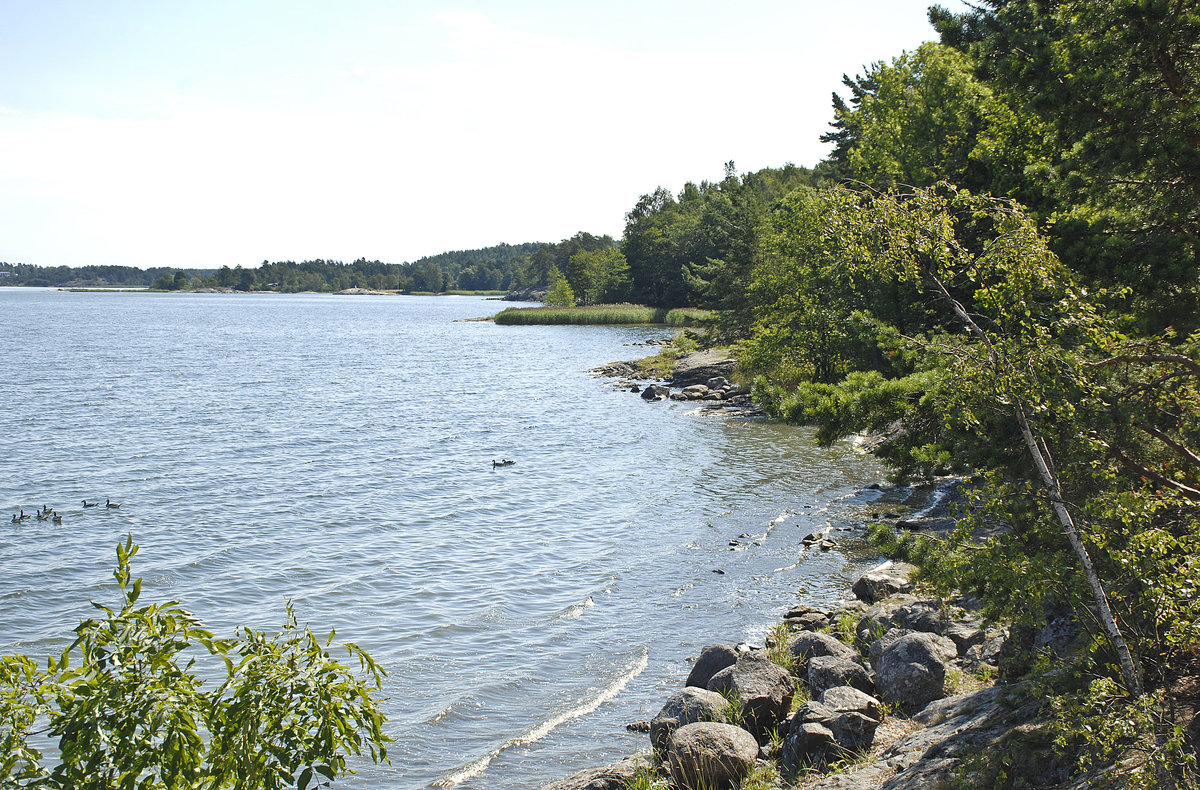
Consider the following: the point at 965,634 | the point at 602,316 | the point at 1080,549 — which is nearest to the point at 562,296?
the point at 602,316

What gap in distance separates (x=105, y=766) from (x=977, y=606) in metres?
13.7

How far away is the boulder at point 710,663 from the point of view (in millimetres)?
13398

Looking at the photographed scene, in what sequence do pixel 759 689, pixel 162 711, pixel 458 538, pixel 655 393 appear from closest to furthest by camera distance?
pixel 162 711
pixel 759 689
pixel 458 538
pixel 655 393

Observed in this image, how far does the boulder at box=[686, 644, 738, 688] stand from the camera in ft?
44.0

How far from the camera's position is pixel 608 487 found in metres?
29.1

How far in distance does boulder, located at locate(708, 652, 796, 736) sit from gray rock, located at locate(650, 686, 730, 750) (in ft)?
1.05

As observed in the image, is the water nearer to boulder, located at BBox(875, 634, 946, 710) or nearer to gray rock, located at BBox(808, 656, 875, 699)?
gray rock, located at BBox(808, 656, 875, 699)

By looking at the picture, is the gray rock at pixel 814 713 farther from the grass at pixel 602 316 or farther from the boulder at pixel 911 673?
the grass at pixel 602 316

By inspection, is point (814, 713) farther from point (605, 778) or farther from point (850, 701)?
point (605, 778)

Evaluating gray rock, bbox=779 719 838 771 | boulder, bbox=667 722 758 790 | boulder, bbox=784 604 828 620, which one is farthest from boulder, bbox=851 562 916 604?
boulder, bbox=667 722 758 790

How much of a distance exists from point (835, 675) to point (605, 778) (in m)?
3.99

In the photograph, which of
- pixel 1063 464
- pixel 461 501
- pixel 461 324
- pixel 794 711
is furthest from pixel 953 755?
pixel 461 324

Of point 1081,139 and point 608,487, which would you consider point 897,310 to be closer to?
point 1081,139

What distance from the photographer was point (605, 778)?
10352 millimetres
